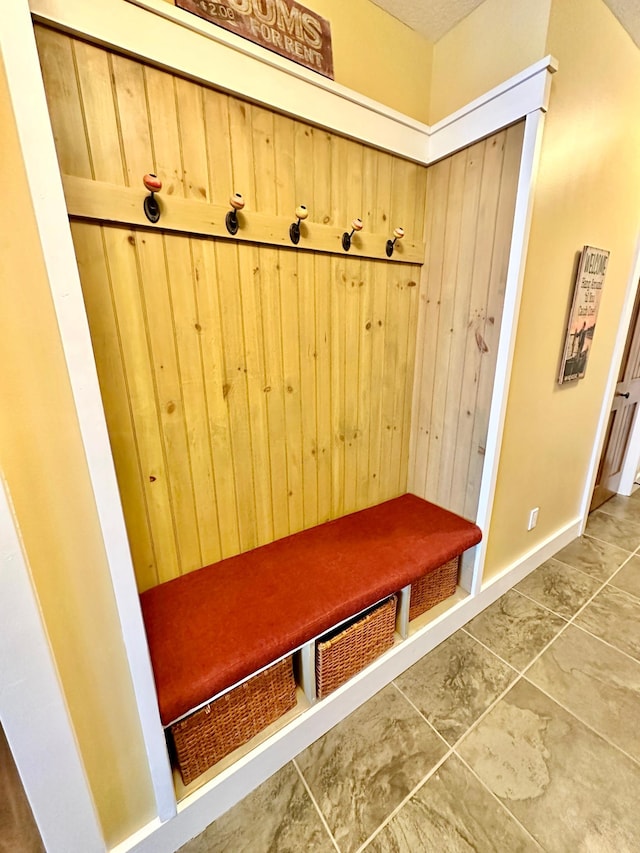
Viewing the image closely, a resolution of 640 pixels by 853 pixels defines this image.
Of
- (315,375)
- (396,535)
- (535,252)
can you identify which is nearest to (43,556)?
(315,375)

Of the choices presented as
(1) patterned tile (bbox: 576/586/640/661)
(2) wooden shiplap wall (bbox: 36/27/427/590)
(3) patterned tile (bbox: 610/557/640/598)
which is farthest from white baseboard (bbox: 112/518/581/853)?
(3) patterned tile (bbox: 610/557/640/598)

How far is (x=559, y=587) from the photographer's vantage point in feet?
6.47

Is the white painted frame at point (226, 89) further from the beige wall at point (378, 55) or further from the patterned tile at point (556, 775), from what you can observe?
the patterned tile at point (556, 775)

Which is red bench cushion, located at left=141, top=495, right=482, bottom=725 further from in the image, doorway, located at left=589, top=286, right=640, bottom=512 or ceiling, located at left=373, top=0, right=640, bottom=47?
ceiling, located at left=373, top=0, right=640, bottom=47

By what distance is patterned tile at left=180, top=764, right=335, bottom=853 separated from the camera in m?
1.00

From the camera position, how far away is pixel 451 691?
4.67 feet

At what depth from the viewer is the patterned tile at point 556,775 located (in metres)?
1.02

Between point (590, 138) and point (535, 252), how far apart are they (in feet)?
1.87

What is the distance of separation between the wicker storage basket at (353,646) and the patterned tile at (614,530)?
1.94 meters

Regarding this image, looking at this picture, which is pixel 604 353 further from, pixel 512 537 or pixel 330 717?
pixel 330 717

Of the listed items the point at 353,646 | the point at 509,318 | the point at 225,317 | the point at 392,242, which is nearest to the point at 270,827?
the point at 353,646

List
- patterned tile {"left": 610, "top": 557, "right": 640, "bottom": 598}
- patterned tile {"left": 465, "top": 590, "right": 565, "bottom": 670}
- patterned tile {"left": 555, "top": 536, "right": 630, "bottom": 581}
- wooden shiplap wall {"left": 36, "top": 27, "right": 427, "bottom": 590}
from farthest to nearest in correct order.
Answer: patterned tile {"left": 555, "top": 536, "right": 630, "bottom": 581}
patterned tile {"left": 610, "top": 557, "right": 640, "bottom": 598}
patterned tile {"left": 465, "top": 590, "right": 565, "bottom": 670}
wooden shiplap wall {"left": 36, "top": 27, "right": 427, "bottom": 590}

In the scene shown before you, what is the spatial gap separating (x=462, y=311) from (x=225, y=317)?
1.04 meters

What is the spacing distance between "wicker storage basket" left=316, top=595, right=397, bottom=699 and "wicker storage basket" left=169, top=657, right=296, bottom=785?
12 centimetres
